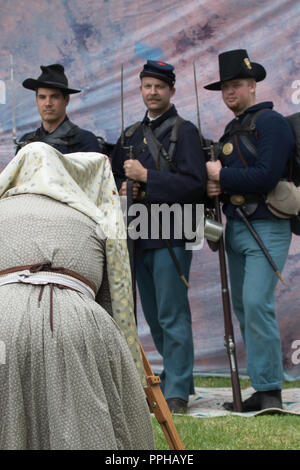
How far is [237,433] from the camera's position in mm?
4121

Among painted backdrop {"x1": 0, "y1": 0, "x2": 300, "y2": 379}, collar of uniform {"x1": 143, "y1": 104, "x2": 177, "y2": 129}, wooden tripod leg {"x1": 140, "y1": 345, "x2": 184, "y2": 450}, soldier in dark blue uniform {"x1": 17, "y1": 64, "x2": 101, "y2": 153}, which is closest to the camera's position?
wooden tripod leg {"x1": 140, "y1": 345, "x2": 184, "y2": 450}

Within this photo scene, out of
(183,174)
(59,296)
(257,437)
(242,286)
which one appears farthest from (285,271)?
(59,296)

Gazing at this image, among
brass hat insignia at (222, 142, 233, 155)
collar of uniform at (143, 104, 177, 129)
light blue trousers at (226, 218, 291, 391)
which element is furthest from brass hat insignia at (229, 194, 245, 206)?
collar of uniform at (143, 104, 177, 129)

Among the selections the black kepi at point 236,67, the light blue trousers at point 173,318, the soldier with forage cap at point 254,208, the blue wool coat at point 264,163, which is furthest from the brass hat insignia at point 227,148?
the light blue trousers at point 173,318

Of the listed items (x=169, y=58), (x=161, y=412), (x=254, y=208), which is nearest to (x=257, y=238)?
(x=254, y=208)

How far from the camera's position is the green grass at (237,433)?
12.8 feet

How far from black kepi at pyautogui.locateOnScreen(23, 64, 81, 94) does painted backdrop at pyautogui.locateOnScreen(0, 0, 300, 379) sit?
1000mm

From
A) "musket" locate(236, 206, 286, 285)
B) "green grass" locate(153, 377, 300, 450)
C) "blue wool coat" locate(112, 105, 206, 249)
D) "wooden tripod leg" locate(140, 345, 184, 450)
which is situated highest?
"blue wool coat" locate(112, 105, 206, 249)

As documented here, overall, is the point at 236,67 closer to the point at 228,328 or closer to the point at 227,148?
the point at 227,148

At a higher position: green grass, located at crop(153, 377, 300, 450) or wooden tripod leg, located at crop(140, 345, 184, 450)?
wooden tripod leg, located at crop(140, 345, 184, 450)

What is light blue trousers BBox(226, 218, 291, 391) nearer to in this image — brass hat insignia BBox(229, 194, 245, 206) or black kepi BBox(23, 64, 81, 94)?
brass hat insignia BBox(229, 194, 245, 206)

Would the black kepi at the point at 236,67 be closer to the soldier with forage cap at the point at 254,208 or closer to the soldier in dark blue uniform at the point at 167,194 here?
the soldier with forage cap at the point at 254,208

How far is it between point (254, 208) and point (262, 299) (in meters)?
0.56

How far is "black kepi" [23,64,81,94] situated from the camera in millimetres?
5461
